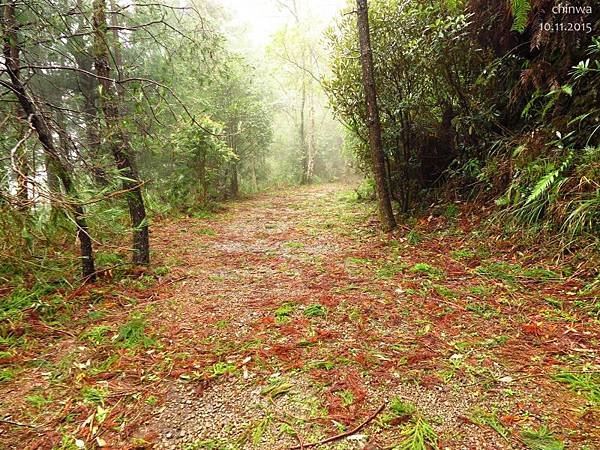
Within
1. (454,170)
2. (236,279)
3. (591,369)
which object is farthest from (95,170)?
(454,170)

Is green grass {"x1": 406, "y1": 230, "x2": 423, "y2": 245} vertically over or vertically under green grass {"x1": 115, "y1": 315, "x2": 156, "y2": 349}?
over

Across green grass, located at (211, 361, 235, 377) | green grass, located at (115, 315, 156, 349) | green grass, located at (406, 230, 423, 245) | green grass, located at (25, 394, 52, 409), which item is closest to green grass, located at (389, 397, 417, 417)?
green grass, located at (211, 361, 235, 377)

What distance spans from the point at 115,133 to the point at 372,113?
12.2 ft

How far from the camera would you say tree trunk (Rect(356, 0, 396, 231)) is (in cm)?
488

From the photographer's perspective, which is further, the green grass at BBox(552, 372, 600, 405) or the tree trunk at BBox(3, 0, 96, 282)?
the tree trunk at BBox(3, 0, 96, 282)

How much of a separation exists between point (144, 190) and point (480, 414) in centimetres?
363

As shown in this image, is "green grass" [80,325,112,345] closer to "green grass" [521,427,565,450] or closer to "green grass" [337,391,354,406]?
"green grass" [337,391,354,406]

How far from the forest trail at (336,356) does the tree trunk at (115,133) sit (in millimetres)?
611

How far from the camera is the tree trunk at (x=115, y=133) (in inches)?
131

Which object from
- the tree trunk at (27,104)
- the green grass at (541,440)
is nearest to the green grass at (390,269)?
the green grass at (541,440)

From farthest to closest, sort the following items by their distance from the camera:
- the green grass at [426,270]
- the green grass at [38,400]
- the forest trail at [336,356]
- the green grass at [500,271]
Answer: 1. the green grass at [426,270]
2. the green grass at [500,271]
3. the green grass at [38,400]
4. the forest trail at [336,356]

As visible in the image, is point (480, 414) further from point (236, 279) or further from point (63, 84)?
point (63, 84)

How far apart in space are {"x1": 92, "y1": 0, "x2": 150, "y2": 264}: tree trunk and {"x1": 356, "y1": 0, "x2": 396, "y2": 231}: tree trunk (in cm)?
348

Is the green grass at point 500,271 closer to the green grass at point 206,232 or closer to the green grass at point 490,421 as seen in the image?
the green grass at point 490,421
